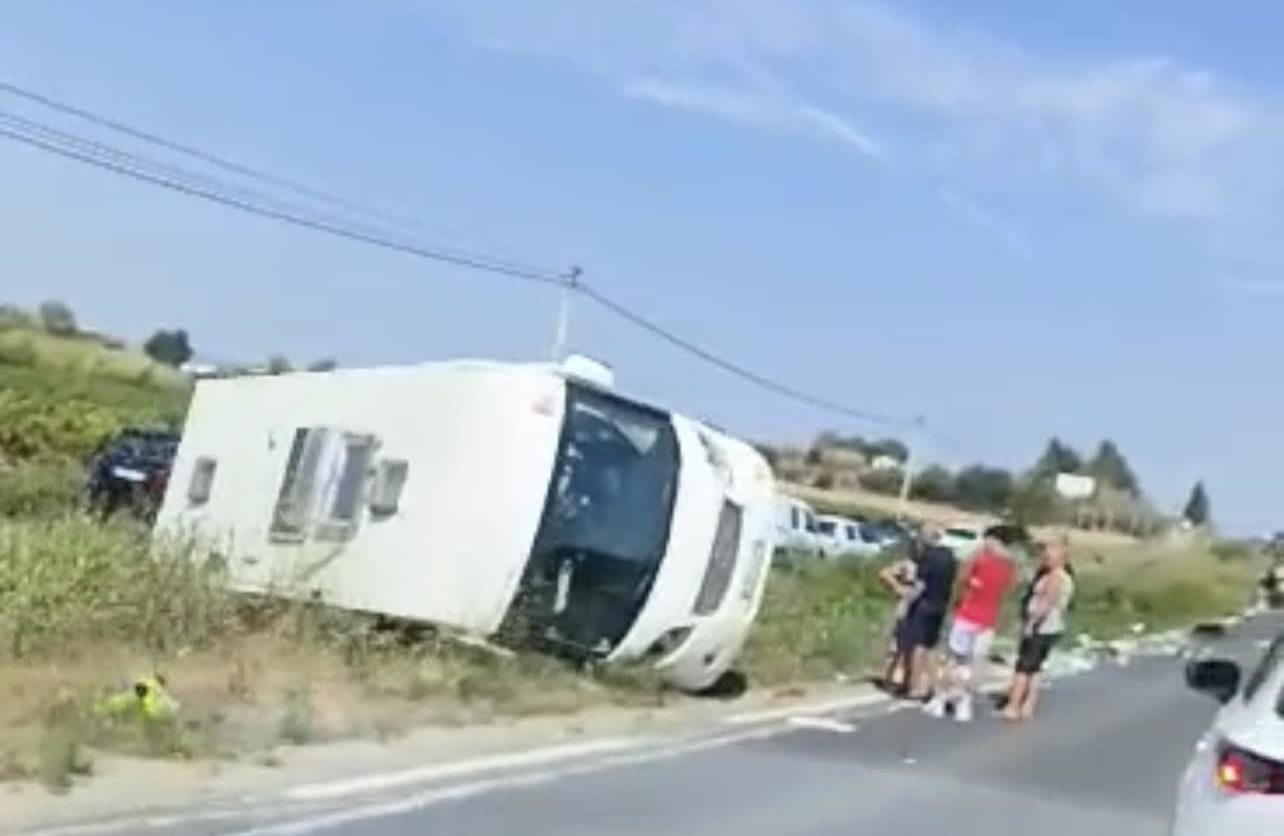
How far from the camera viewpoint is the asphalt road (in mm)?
12445

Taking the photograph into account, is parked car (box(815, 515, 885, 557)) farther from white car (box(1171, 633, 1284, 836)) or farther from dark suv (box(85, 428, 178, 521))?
white car (box(1171, 633, 1284, 836))

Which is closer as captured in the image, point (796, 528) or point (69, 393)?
point (796, 528)

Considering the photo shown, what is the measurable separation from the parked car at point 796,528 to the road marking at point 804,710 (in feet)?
5.72

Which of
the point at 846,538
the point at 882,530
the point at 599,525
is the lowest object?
the point at 599,525

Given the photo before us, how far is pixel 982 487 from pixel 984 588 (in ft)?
231

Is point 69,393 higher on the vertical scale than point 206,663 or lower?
higher

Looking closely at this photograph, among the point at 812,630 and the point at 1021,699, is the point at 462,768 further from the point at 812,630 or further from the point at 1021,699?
the point at 812,630

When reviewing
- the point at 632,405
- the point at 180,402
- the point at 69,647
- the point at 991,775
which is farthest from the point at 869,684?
the point at 180,402

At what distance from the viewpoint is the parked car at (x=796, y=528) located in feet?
80.0

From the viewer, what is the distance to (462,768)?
47.6 ft

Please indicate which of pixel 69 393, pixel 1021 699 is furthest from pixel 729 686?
pixel 69 393

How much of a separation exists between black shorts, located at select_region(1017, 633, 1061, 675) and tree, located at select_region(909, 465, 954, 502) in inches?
2389

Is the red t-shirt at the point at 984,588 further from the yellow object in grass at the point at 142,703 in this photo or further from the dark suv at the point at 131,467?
the yellow object in grass at the point at 142,703

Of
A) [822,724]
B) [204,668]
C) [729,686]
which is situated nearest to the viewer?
[204,668]
